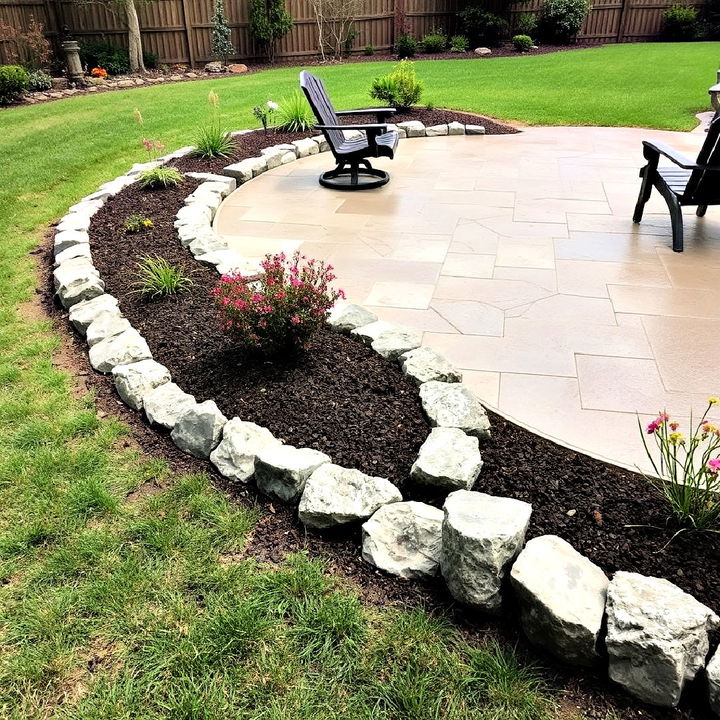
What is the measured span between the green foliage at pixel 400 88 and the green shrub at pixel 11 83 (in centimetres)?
640

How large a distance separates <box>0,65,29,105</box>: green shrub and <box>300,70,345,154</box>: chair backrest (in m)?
7.24

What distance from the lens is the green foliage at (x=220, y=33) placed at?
49.8ft

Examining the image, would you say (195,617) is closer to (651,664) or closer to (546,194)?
(651,664)

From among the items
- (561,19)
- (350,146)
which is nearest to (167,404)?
(350,146)

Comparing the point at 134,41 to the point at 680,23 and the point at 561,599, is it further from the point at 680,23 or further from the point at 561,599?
the point at 561,599

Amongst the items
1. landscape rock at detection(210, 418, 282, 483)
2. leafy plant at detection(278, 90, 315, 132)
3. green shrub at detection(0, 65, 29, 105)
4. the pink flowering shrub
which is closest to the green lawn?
landscape rock at detection(210, 418, 282, 483)

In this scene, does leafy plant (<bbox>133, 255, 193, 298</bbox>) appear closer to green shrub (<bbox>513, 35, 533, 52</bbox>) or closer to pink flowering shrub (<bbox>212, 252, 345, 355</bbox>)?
pink flowering shrub (<bbox>212, 252, 345, 355</bbox>)

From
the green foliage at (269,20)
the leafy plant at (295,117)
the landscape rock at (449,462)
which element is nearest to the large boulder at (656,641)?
the landscape rock at (449,462)

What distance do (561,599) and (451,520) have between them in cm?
36

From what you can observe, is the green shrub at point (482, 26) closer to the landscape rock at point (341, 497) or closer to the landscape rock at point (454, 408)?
the landscape rock at point (454, 408)

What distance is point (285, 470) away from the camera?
225 centimetres

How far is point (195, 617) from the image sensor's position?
1854 millimetres

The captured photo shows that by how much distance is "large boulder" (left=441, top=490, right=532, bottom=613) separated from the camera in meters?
1.79

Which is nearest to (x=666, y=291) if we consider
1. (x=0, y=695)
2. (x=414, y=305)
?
(x=414, y=305)
